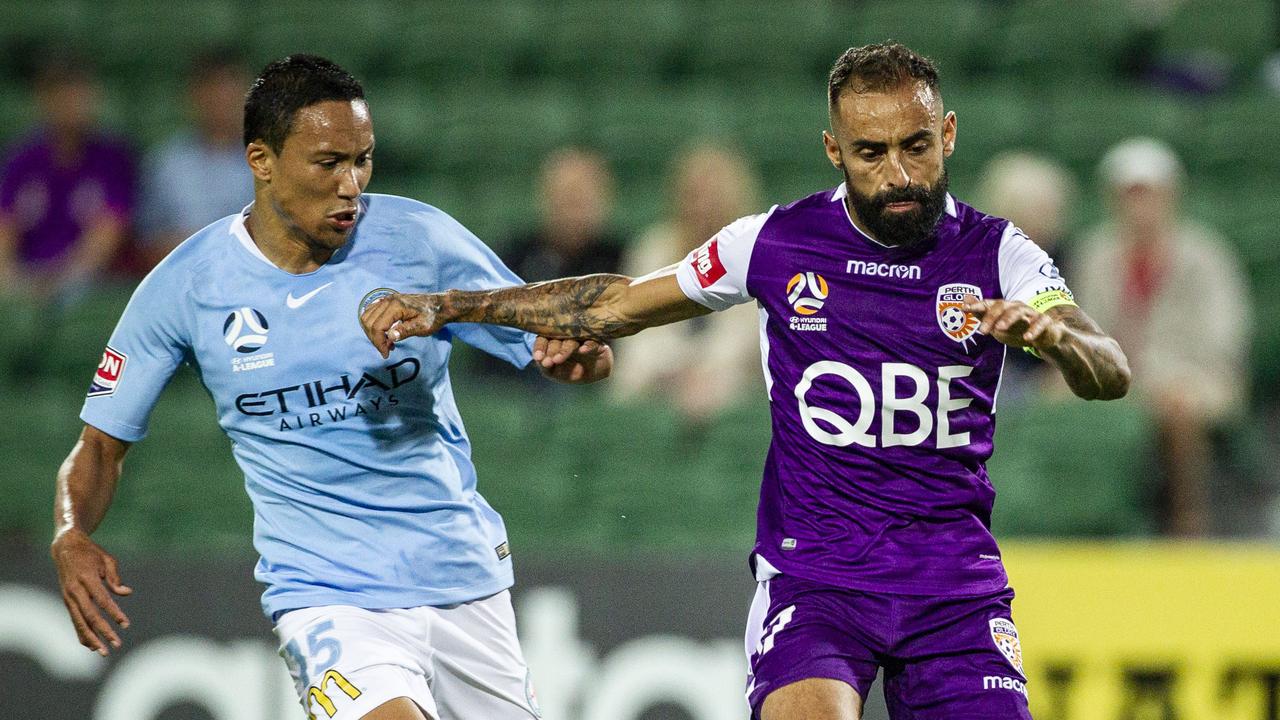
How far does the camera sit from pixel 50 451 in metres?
7.61

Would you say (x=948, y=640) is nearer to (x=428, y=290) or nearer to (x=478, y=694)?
(x=478, y=694)

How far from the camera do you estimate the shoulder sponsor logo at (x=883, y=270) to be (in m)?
4.20

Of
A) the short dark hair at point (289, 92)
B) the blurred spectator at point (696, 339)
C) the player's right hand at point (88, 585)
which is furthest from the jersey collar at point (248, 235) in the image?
the blurred spectator at point (696, 339)

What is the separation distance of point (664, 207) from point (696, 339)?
1.78 m

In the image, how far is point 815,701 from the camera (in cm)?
392

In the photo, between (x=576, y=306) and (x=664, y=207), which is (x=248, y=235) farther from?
(x=664, y=207)

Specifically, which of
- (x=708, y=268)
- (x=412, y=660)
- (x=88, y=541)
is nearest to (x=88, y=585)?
(x=88, y=541)

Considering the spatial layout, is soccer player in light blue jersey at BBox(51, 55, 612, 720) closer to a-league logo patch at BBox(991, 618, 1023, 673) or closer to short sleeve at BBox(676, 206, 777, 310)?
short sleeve at BBox(676, 206, 777, 310)

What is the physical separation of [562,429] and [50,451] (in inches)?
95.6

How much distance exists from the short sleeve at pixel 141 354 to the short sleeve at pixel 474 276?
0.73m

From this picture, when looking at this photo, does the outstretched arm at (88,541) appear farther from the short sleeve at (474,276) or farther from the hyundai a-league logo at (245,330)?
the short sleeve at (474,276)

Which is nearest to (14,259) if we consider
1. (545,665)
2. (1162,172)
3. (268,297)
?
(545,665)

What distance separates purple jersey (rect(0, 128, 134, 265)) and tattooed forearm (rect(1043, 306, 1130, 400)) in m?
6.40

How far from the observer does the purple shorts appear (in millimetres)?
4035
